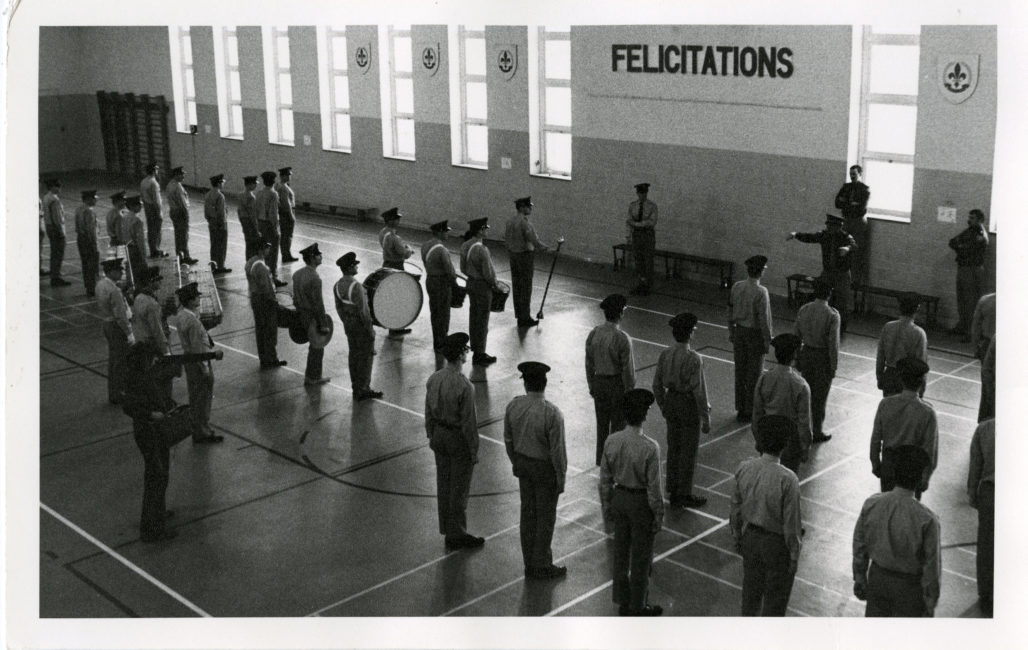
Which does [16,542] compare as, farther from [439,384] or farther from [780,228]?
[780,228]

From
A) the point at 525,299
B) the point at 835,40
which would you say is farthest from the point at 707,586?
the point at 835,40

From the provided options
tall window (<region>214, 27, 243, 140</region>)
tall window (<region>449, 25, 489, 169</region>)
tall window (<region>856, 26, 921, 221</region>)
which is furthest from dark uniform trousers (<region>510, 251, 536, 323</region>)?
tall window (<region>214, 27, 243, 140</region>)

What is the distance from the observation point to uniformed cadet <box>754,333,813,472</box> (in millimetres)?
8844

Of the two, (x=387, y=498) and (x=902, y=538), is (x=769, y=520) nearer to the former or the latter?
(x=902, y=538)

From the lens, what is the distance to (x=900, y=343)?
1016cm

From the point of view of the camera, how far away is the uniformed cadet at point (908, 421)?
823 cm

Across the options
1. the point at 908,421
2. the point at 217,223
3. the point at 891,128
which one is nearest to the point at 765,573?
the point at 908,421

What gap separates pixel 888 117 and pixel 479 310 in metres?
6.59

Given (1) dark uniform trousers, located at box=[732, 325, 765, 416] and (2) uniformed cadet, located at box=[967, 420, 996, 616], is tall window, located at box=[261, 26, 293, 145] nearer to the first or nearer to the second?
(1) dark uniform trousers, located at box=[732, 325, 765, 416]

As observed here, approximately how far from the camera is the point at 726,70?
1636 cm

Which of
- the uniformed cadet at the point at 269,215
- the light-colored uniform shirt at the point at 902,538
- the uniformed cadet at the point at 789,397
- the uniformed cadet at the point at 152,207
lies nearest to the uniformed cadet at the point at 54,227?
the uniformed cadet at the point at 152,207

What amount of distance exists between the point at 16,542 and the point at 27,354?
1.33 metres

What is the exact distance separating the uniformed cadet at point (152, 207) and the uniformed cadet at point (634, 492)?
50.4 ft

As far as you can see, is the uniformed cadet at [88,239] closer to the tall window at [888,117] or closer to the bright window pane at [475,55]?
the bright window pane at [475,55]
